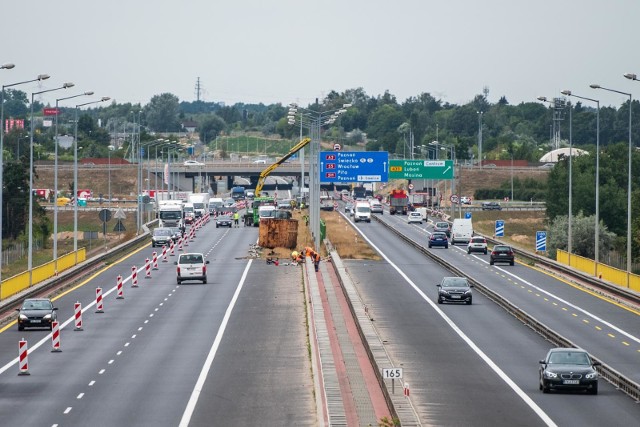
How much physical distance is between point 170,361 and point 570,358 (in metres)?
13.0

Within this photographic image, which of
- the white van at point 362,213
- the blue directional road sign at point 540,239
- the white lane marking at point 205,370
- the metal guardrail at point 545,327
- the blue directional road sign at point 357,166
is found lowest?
the white lane marking at point 205,370

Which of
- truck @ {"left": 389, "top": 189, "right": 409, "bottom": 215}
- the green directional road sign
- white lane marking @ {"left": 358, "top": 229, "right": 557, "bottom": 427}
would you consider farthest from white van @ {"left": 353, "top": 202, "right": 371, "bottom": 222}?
white lane marking @ {"left": 358, "top": 229, "right": 557, "bottom": 427}

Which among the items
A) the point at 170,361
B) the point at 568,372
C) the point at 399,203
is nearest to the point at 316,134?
the point at 170,361

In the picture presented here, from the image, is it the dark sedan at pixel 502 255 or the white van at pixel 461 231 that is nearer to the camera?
the dark sedan at pixel 502 255

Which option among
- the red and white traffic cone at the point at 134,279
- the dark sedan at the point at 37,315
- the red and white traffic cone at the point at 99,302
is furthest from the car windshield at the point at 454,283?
the dark sedan at the point at 37,315

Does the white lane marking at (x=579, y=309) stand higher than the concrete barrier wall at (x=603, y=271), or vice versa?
the concrete barrier wall at (x=603, y=271)

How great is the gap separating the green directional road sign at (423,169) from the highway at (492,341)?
50.8 meters

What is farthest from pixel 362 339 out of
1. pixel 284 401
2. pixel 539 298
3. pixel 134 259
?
pixel 134 259

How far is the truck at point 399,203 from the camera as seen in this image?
16488 centimetres

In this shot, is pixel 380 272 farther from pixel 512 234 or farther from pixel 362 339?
pixel 512 234

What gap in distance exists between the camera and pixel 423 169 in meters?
142

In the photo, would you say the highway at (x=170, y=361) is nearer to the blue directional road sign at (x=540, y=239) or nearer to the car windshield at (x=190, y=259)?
the car windshield at (x=190, y=259)

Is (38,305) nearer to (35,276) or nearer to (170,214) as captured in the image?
(35,276)

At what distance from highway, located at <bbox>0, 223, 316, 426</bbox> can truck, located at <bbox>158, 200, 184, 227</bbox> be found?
46301mm
